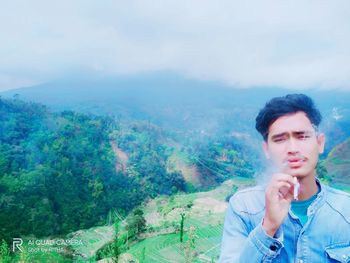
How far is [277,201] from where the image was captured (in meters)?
1.03

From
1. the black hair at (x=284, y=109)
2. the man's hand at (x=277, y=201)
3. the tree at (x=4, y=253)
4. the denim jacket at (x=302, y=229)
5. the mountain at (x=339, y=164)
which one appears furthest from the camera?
the mountain at (x=339, y=164)

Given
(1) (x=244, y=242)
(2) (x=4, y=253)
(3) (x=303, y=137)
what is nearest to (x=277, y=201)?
(1) (x=244, y=242)

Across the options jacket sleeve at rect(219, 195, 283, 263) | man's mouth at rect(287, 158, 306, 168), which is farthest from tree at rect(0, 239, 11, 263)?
man's mouth at rect(287, 158, 306, 168)

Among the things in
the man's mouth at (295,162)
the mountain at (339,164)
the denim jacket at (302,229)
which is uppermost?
the man's mouth at (295,162)

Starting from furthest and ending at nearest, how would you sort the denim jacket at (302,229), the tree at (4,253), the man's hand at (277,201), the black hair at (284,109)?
the tree at (4,253) → the black hair at (284,109) → the denim jacket at (302,229) → the man's hand at (277,201)

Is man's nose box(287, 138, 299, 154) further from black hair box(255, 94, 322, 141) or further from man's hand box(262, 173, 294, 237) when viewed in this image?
man's hand box(262, 173, 294, 237)

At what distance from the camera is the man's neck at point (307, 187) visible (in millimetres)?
1224

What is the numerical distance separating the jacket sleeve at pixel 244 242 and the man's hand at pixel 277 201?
23 millimetres

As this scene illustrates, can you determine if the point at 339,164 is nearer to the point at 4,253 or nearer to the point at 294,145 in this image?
the point at 4,253

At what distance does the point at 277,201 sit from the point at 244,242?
174 millimetres

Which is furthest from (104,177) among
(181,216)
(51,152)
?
(181,216)

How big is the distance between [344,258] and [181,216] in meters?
3.48

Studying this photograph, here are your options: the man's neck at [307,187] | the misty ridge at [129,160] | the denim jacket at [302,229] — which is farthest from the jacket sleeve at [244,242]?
the misty ridge at [129,160]

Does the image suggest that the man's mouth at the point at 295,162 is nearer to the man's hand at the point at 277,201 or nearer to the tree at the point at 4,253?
the man's hand at the point at 277,201
